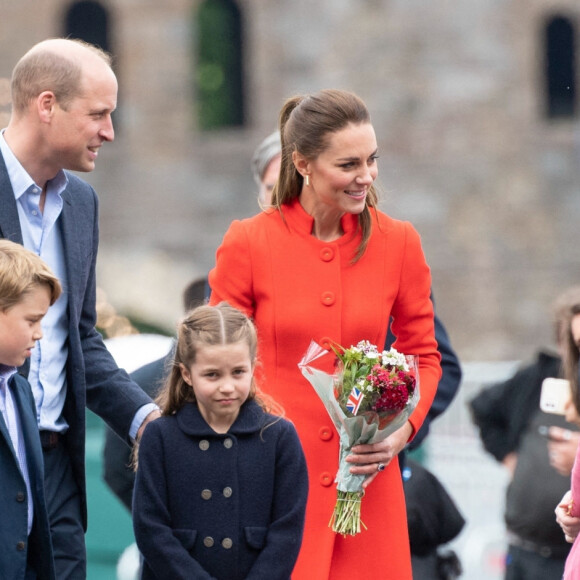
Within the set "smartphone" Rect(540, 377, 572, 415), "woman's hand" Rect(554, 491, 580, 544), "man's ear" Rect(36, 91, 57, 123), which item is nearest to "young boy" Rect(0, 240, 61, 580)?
"man's ear" Rect(36, 91, 57, 123)

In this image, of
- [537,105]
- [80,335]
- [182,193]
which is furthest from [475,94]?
[80,335]

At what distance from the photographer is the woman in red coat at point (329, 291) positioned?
16.9ft

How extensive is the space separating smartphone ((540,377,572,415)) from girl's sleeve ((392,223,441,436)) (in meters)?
1.88

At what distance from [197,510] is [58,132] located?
1180 millimetres

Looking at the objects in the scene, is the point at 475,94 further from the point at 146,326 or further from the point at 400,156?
the point at 146,326

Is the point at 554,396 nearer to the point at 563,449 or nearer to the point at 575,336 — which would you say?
→ the point at 563,449

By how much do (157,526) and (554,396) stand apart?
2825 mm

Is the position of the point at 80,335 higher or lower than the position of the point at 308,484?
higher

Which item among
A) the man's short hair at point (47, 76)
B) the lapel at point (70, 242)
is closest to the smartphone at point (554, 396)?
the lapel at point (70, 242)

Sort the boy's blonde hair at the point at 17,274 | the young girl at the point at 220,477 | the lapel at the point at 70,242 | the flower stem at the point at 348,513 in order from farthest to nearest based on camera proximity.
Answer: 1. the lapel at the point at 70,242
2. the flower stem at the point at 348,513
3. the young girl at the point at 220,477
4. the boy's blonde hair at the point at 17,274

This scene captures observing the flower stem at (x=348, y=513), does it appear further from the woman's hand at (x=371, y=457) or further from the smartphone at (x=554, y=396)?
the smartphone at (x=554, y=396)

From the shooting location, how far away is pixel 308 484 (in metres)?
5.07

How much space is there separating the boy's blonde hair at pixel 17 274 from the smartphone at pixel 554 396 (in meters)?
2.87

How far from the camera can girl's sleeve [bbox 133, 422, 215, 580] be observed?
4.88 m
